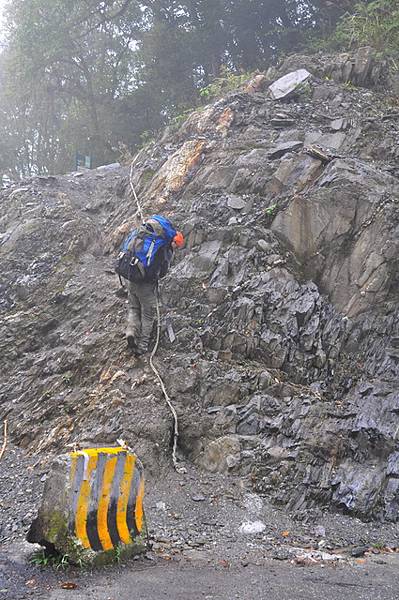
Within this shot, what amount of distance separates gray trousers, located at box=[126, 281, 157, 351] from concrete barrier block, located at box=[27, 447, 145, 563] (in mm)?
2755

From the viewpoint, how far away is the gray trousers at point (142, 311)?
7242 millimetres

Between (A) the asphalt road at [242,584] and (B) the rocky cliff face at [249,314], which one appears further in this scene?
(B) the rocky cliff face at [249,314]

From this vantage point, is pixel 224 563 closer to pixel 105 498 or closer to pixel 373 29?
pixel 105 498

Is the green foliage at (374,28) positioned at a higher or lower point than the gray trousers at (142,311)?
higher

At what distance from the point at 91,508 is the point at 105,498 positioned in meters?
0.14

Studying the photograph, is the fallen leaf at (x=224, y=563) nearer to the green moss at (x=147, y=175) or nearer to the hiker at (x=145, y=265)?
the hiker at (x=145, y=265)

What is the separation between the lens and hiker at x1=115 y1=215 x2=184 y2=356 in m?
6.94

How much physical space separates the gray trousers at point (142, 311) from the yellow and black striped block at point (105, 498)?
2749 millimetres

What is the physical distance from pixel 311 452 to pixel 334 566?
1513mm

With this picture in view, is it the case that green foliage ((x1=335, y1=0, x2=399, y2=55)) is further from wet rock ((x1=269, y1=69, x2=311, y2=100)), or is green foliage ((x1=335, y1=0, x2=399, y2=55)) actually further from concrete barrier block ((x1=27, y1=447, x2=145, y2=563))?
concrete barrier block ((x1=27, y1=447, x2=145, y2=563))

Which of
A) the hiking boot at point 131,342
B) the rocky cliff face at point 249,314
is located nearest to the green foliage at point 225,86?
the rocky cliff face at point 249,314

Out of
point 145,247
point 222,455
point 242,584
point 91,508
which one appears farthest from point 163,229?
point 242,584

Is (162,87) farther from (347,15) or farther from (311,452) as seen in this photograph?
(311,452)

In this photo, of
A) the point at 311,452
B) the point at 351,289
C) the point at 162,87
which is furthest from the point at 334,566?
the point at 162,87
